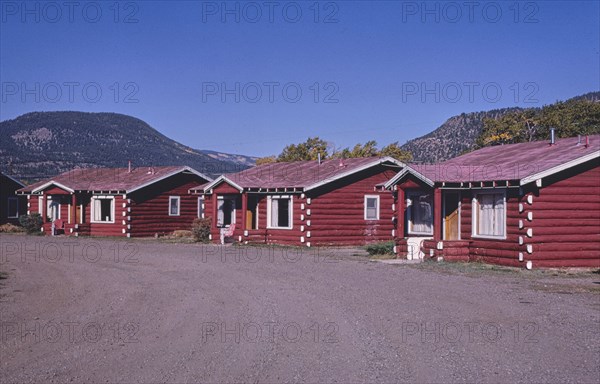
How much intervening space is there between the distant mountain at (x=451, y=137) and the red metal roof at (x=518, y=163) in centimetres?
5308

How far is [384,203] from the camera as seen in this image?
32500mm

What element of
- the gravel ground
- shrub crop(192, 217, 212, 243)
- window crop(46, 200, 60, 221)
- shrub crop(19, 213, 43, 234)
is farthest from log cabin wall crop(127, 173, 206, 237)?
the gravel ground

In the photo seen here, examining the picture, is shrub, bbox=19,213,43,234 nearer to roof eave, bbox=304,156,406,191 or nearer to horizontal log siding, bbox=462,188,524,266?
roof eave, bbox=304,156,406,191

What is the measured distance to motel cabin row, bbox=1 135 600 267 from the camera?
2070 cm

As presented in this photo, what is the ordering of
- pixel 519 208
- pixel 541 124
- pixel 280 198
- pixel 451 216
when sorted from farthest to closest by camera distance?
pixel 541 124 < pixel 280 198 < pixel 451 216 < pixel 519 208

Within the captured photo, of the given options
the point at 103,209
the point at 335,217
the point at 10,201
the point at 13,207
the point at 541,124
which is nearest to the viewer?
the point at 335,217

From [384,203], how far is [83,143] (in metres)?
122

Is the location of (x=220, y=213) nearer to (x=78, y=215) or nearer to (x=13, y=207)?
(x=78, y=215)

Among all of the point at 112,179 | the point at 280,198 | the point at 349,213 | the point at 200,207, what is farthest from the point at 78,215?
the point at 349,213

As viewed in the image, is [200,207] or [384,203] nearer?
[384,203]

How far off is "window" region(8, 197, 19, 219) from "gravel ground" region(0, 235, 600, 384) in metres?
30.3

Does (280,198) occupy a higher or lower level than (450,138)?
lower

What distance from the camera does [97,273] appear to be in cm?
1914

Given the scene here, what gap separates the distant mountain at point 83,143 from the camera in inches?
4984
